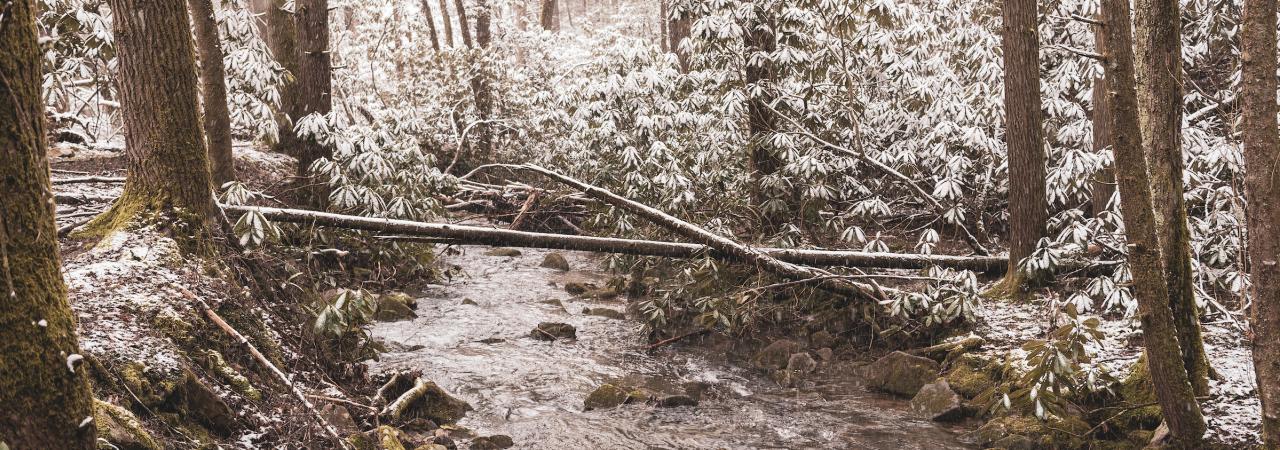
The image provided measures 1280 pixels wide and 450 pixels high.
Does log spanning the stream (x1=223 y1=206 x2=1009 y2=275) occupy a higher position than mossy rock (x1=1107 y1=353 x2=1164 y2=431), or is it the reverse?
log spanning the stream (x1=223 y1=206 x2=1009 y2=275)

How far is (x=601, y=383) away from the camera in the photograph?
640 centimetres

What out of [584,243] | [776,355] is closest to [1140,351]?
[776,355]

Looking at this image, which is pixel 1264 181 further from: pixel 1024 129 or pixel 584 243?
pixel 584 243

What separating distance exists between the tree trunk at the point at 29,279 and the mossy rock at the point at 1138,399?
5.04 metres

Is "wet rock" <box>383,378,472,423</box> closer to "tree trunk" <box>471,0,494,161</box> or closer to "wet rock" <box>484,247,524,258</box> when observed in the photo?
"wet rock" <box>484,247,524,258</box>

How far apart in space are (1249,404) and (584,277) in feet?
23.9

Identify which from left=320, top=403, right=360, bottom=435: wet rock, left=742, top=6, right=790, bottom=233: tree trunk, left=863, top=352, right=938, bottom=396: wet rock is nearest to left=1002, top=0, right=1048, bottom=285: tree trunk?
left=863, top=352, right=938, bottom=396: wet rock

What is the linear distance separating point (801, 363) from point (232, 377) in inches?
178

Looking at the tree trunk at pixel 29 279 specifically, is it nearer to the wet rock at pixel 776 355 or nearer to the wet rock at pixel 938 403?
the wet rock at pixel 938 403

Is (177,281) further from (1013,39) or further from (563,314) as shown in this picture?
(1013,39)

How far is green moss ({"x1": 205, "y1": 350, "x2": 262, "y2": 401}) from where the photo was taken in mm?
3527

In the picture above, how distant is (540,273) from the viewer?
10.4 meters

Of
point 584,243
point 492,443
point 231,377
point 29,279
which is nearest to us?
point 29,279

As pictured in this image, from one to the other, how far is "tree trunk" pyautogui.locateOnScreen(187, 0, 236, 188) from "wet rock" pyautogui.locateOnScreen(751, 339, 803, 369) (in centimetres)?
456
